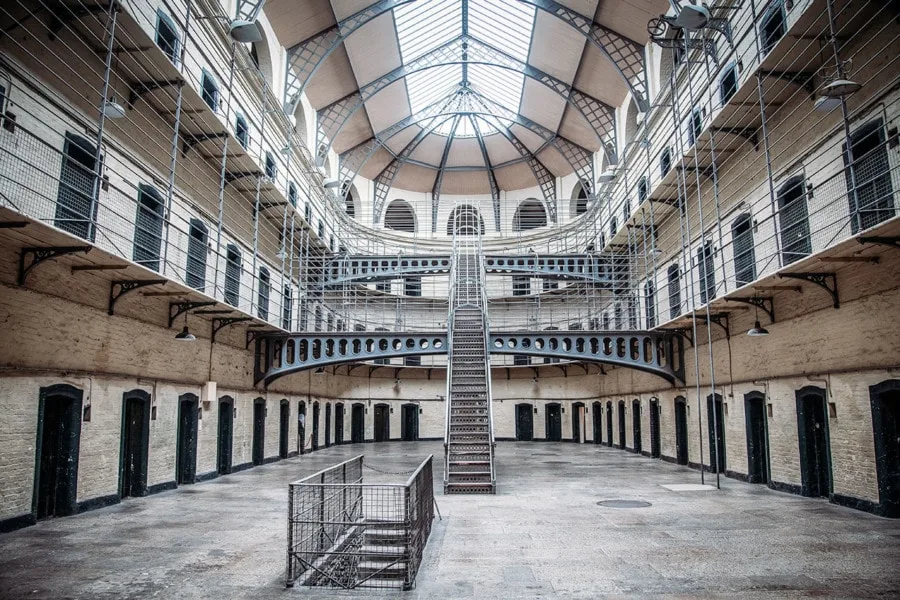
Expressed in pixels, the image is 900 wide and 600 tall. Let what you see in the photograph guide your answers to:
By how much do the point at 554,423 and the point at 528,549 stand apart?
21.5 meters

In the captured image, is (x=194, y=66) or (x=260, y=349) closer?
(x=194, y=66)

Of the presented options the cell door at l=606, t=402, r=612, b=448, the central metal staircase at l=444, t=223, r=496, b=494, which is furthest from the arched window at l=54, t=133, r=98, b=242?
the cell door at l=606, t=402, r=612, b=448

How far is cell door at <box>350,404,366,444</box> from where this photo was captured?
26172 mm

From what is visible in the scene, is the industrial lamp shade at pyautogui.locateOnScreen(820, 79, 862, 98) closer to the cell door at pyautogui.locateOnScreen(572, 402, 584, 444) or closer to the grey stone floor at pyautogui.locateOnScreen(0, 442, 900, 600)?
the grey stone floor at pyautogui.locateOnScreen(0, 442, 900, 600)

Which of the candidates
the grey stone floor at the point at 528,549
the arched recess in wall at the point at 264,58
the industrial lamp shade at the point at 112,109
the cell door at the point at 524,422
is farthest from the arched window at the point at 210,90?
the cell door at the point at 524,422

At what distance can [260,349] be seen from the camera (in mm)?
15773

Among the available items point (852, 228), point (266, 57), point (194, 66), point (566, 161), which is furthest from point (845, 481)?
point (566, 161)

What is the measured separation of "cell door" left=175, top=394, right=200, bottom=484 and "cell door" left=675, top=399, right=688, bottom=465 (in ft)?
38.5

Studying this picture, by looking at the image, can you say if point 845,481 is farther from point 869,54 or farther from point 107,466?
point 107,466

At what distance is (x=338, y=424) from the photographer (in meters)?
25.1

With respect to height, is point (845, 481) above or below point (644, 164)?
below

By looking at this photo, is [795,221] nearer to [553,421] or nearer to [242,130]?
[242,130]

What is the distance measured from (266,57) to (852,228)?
1472 centimetres

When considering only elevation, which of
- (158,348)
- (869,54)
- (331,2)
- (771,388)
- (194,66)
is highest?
(331,2)
